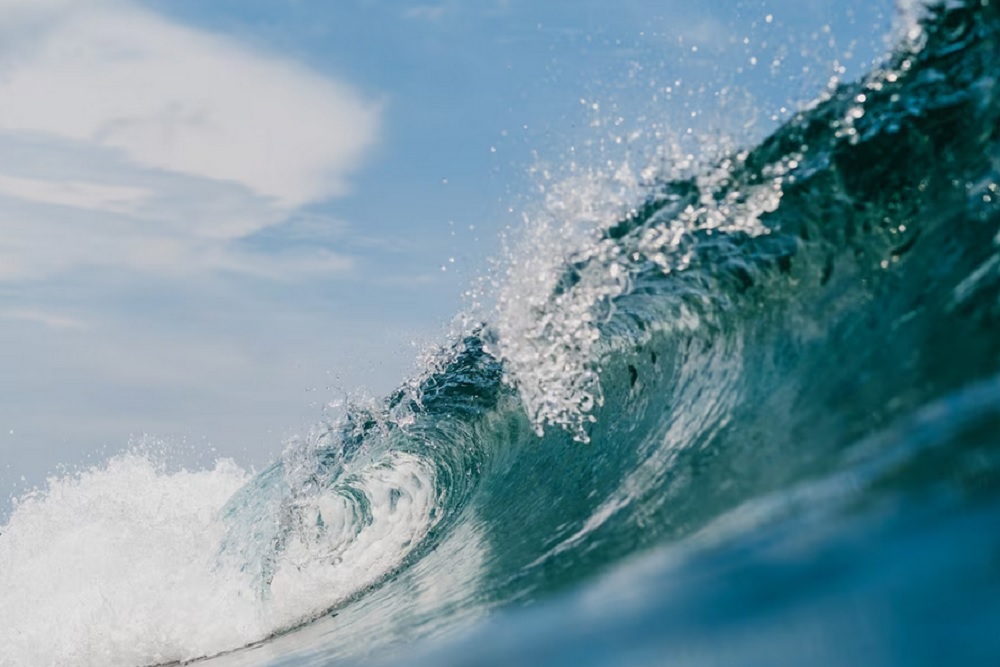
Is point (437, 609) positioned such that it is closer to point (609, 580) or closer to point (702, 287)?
point (609, 580)

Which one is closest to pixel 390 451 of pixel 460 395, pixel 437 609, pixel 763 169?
pixel 460 395

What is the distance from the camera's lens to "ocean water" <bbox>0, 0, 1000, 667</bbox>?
3.10m

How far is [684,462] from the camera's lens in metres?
5.21

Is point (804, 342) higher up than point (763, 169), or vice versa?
point (763, 169)

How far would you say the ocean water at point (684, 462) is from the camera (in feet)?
10.2

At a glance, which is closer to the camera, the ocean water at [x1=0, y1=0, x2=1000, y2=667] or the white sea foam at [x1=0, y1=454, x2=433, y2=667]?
the ocean water at [x1=0, y1=0, x2=1000, y2=667]

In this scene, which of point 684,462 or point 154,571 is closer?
point 684,462

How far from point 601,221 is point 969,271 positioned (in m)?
2.61

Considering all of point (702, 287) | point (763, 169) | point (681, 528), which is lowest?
point (681, 528)

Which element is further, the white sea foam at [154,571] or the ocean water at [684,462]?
the white sea foam at [154,571]

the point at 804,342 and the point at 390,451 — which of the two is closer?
the point at 804,342

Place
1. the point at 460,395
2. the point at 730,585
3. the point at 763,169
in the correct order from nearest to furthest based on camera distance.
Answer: the point at 730,585 → the point at 763,169 → the point at 460,395

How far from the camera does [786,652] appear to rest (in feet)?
9.70

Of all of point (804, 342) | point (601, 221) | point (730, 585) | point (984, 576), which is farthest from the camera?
point (601, 221)
